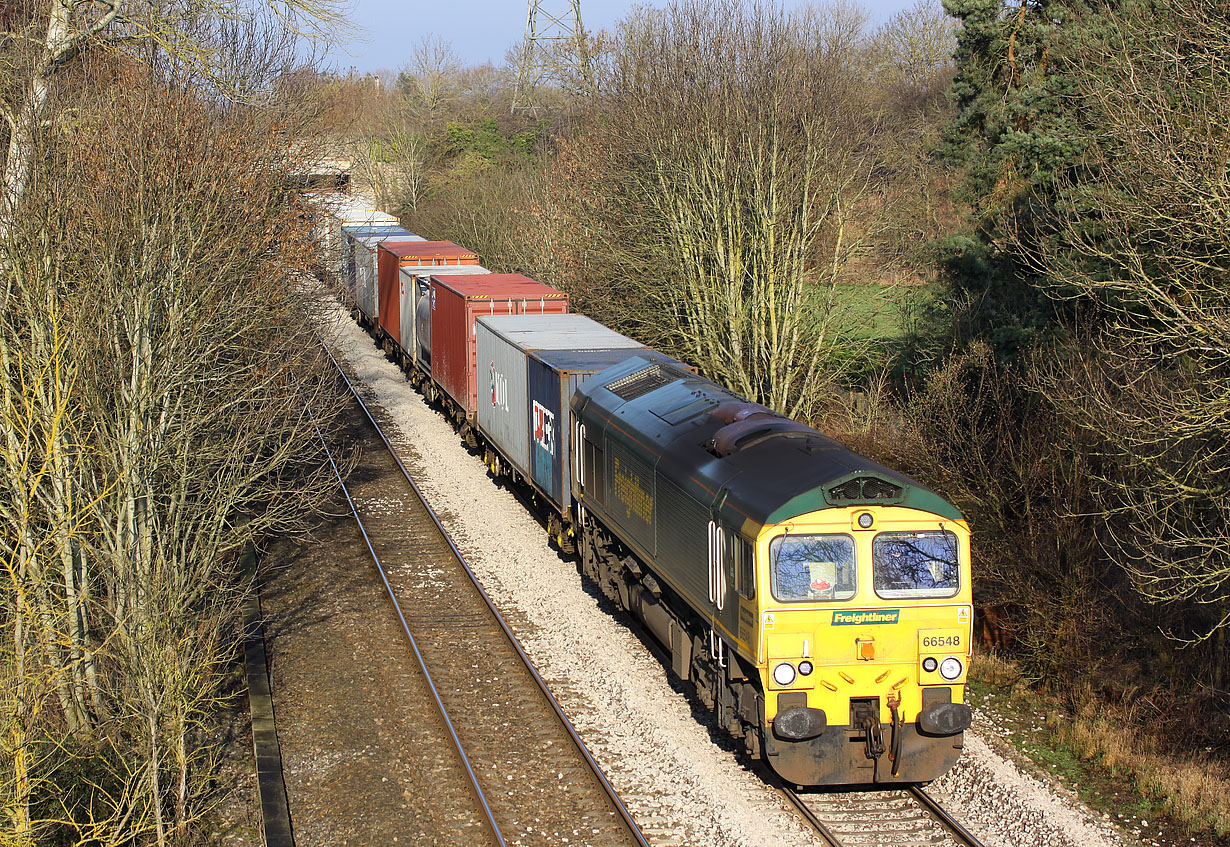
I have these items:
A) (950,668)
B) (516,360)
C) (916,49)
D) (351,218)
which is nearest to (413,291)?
(516,360)

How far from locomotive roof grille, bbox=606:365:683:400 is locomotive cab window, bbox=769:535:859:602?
473 cm

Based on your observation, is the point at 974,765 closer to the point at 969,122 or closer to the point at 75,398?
the point at 75,398

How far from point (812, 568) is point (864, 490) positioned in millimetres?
825

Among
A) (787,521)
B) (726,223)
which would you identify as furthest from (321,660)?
(726,223)

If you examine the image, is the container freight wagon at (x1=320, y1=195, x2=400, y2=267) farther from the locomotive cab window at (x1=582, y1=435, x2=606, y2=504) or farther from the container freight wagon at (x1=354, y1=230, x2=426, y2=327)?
the locomotive cab window at (x1=582, y1=435, x2=606, y2=504)

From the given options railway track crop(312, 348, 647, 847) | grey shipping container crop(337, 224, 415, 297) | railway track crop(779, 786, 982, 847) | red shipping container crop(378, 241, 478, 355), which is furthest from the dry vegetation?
grey shipping container crop(337, 224, 415, 297)

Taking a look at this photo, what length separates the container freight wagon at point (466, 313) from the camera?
21.9m

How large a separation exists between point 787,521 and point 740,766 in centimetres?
296

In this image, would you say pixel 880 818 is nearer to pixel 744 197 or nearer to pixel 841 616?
pixel 841 616

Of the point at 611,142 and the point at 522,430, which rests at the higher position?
the point at 611,142

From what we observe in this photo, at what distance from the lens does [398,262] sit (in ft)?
98.0

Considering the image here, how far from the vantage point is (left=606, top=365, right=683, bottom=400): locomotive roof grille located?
1394 centimetres

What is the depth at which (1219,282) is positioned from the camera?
454 inches

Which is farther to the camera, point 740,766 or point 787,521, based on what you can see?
point 740,766
